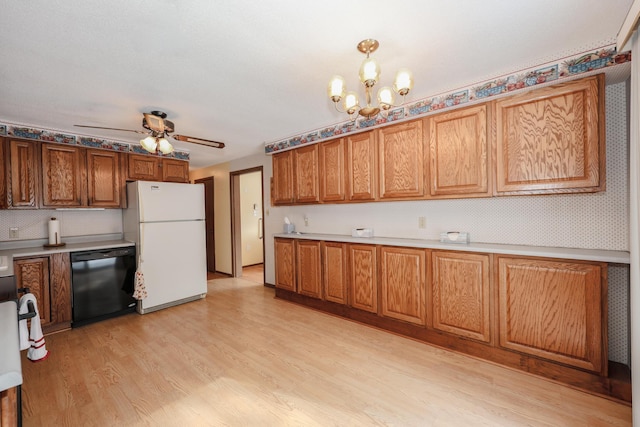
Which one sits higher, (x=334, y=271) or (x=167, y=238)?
(x=167, y=238)

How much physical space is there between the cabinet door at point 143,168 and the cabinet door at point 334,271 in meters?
2.78

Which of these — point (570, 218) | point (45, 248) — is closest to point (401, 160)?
point (570, 218)

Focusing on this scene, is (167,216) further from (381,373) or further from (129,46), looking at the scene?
(381,373)

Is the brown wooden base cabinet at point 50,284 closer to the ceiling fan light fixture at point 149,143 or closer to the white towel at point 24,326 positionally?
the ceiling fan light fixture at point 149,143

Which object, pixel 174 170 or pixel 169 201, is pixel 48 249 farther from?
pixel 174 170

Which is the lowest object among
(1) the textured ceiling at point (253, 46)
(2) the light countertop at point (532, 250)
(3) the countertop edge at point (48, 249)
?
(3) the countertop edge at point (48, 249)

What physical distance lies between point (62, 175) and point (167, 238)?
1.38m

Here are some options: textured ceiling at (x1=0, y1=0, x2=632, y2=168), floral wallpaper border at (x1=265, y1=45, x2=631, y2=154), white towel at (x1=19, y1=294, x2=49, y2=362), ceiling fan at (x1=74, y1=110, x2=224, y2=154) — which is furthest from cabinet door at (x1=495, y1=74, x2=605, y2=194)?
white towel at (x1=19, y1=294, x2=49, y2=362)

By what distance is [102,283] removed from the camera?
342cm

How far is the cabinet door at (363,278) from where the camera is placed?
9.96ft

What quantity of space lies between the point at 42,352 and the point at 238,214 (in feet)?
13.7

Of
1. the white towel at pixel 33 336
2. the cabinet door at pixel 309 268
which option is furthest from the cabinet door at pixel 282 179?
the white towel at pixel 33 336

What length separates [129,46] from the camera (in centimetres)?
181

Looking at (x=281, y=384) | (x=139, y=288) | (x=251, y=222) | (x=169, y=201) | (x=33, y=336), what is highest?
(x=169, y=201)
